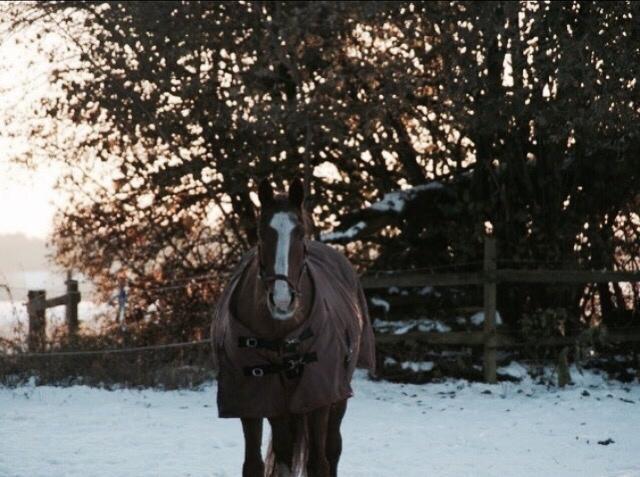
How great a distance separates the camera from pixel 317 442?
572cm

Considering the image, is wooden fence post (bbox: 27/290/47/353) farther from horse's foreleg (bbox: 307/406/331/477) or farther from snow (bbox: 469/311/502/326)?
horse's foreleg (bbox: 307/406/331/477)

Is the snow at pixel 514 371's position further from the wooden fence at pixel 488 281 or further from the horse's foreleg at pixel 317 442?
the horse's foreleg at pixel 317 442

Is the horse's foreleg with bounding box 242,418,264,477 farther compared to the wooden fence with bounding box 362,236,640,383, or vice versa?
the wooden fence with bounding box 362,236,640,383

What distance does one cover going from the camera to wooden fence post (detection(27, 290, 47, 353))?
13.2m

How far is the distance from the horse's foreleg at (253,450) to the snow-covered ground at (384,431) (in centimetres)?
168

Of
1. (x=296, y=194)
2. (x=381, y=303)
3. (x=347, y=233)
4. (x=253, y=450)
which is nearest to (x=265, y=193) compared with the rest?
(x=296, y=194)

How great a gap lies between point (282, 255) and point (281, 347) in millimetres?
588

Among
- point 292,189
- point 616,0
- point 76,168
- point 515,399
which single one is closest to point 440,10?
point 616,0

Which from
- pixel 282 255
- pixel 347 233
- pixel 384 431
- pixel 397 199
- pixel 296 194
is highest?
pixel 397 199

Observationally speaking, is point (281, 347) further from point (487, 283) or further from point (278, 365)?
point (487, 283)

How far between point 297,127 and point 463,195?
2.49 metres

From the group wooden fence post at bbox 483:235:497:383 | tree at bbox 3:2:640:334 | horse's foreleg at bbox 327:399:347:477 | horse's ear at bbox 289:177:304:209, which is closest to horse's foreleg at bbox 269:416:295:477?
horse's foreleg at bbox 327:399:347:477

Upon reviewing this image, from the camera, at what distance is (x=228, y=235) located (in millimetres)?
14719

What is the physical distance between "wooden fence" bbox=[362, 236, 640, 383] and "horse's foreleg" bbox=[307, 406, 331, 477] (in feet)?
23.4
